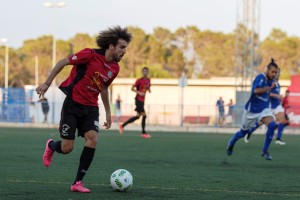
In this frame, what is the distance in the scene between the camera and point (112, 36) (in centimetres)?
953

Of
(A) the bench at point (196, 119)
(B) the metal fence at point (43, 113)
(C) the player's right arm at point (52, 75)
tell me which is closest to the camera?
(C) the player's right arm at point (52, 75)

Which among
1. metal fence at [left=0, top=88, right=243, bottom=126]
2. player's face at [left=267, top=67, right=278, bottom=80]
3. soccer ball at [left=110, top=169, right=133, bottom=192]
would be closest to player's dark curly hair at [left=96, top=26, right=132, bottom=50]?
soccer ball at [left=110, top=169, right=133, bottom=192]

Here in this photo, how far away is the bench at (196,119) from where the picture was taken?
4250cm

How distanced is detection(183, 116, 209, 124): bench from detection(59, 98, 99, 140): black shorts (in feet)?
106

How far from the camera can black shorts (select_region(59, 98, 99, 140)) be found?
31.6ft

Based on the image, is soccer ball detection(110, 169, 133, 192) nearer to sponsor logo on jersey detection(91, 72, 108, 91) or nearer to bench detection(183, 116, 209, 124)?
sponsor logo on jersey detection(91, 72, 108, 91)

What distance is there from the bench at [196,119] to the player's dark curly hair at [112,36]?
32.4 metres

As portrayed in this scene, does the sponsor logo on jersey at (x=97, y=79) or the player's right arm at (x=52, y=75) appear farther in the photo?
the sponsor logo on jersey at (x=97, y=79)

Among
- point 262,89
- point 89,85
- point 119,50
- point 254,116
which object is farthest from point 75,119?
point 254,116

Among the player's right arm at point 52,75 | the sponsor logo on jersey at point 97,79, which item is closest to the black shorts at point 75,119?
the sponsor logo on jersey at point 97,79

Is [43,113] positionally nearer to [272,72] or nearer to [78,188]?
[272,72]

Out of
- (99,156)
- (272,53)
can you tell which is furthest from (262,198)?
(272,53)

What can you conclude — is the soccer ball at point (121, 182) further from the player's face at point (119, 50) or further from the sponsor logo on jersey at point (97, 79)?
the player's face at point (119, 50)

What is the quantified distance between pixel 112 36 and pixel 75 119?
1.14 meters
